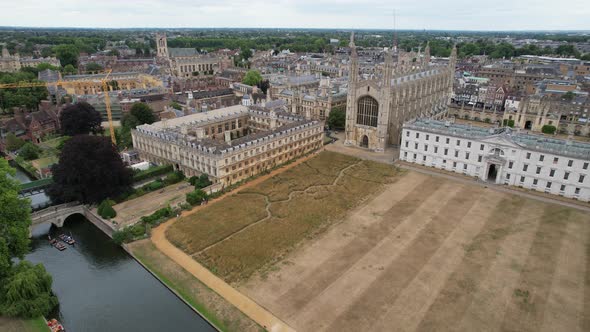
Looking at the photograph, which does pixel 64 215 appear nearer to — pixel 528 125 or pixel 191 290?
pixel 191 290

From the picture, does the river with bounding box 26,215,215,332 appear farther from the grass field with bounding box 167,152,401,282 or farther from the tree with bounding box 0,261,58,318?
the grass field with bounding box 167,152,401,282

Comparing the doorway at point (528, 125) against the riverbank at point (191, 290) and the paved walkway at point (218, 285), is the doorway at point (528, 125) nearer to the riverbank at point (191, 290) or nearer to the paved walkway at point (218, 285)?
the paved walkway at point (218, 285)

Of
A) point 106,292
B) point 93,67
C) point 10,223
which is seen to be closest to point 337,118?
point 106,292

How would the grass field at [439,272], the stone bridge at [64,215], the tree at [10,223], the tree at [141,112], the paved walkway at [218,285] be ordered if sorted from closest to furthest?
the paved walkway at [218,285] → the grass field at [439,272] → the tree at [10,223] → the stone bridge at [64,215] → the tree at [141,112]

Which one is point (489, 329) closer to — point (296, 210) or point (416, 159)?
point (296, 210)

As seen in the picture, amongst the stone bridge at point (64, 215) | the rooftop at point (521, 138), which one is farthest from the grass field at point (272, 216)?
the rooftop at point (521, 138)

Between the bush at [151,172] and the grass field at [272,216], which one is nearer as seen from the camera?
the grass field at [272,216]

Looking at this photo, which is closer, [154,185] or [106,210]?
[106,210]
